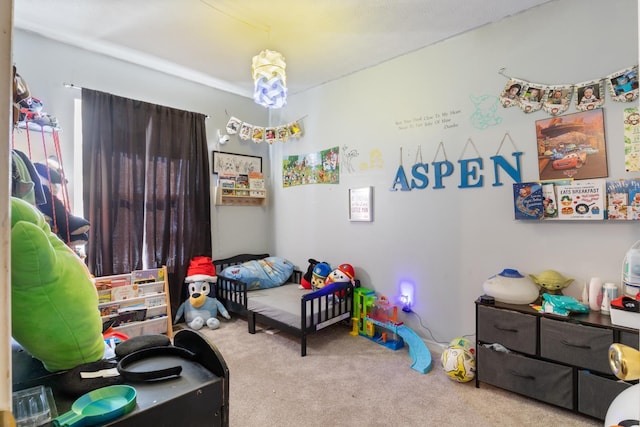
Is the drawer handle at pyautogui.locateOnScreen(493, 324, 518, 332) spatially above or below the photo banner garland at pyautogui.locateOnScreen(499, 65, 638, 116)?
below

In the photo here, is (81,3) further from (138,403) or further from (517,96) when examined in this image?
(517,96)

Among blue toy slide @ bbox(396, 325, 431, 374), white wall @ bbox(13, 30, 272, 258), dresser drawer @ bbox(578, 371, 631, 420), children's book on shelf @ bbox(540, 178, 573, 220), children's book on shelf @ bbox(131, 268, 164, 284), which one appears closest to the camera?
dresser drawer @ bbox(578, 371, 631, 420)

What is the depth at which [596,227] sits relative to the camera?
193 cm

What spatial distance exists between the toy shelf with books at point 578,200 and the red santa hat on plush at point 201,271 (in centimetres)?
272

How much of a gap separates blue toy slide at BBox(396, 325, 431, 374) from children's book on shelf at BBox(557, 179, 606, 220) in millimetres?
1316

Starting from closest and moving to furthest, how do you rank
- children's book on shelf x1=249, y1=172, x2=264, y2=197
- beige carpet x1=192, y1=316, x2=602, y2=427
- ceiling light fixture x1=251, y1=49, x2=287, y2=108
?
1. beige carpet x1=192, y1=316, x2=602, y2=427
2. ceiling light fixture x1=251, y1=49, x2=287, y2=108
3. children's book on shelf x1=249, y1=172, x2=264, y2=197

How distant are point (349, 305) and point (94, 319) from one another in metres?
2.27

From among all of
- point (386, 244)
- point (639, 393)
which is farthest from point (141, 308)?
point (639, 393)

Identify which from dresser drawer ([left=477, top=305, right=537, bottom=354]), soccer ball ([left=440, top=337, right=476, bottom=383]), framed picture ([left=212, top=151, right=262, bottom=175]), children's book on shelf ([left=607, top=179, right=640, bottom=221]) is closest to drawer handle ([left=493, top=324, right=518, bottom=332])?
dresser drawer ([left=477, top=305, right=537, bottom=354])

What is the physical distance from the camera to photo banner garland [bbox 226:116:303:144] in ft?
11.8

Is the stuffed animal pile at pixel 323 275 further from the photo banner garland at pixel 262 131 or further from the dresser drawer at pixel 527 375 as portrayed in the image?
the photo banner garland at pixel 262 131

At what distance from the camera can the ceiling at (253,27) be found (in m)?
2.12

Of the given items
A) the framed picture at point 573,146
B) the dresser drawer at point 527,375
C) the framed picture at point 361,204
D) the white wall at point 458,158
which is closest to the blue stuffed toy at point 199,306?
the white wall at point 458,158

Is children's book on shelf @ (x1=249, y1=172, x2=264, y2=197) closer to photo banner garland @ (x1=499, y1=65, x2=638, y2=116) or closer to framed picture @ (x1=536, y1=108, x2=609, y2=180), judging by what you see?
photo banner garland @ (x1=499, y1=65, x2=638, y2=116)
